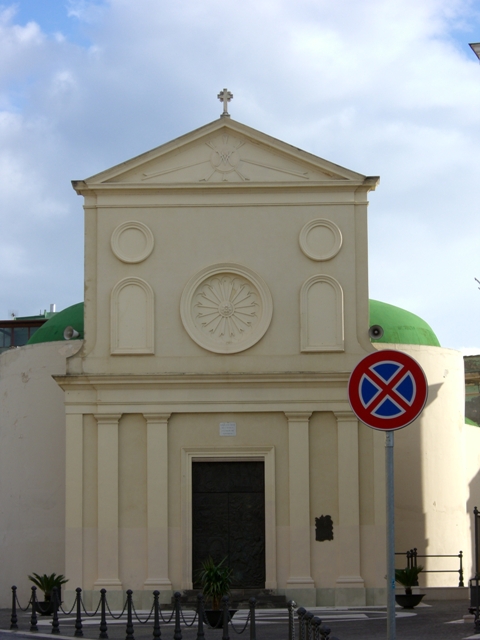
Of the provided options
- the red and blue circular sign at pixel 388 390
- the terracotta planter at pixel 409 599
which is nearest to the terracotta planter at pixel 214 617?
the terracotta planter at pixel 409 599

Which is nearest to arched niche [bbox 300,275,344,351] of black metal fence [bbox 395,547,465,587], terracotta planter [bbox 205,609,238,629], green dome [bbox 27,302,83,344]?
black metal fence [bbox 395,547,465,587]

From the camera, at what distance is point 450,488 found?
30156 millimetres

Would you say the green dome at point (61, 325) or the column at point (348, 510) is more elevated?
the green dome at point (61, 325)

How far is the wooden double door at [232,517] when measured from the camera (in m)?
25.2

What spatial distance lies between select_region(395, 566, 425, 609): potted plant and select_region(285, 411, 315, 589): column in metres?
2.01

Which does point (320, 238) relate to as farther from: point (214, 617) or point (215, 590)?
point (214, 617)

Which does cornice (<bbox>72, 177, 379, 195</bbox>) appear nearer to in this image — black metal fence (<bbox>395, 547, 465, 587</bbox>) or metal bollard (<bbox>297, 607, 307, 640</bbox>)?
black metal fence (<bbox>395, 547, 465, 587</bbox>)

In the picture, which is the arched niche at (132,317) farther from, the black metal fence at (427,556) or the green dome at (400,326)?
the black metal fence at (427,556)

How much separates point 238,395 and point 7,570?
29.4 ft

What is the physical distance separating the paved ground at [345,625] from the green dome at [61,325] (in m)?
8.94

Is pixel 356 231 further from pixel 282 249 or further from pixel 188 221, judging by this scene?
pixel 188 221

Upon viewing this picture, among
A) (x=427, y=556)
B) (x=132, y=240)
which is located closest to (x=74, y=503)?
(x=132, y=240)

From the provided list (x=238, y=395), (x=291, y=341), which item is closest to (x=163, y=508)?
(x=238, y=395)

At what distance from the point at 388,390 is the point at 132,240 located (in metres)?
17.4
